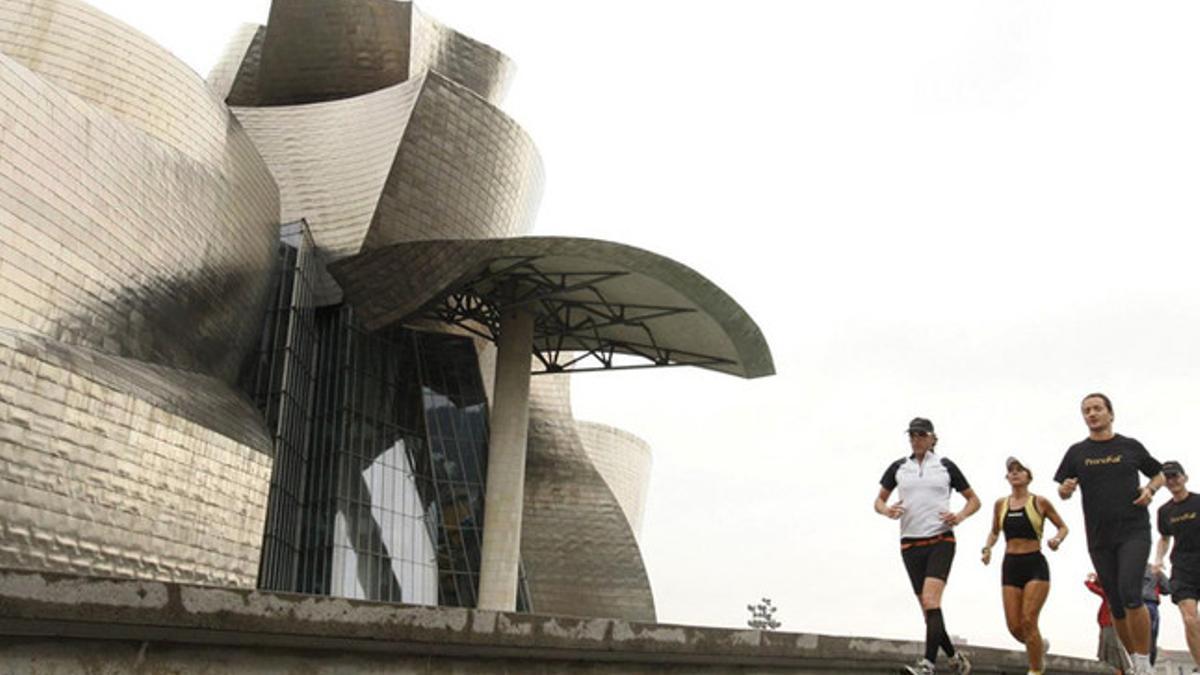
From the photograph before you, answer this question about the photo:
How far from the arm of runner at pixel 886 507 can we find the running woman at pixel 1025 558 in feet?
Result: 2.59

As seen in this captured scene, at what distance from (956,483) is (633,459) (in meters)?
28.7

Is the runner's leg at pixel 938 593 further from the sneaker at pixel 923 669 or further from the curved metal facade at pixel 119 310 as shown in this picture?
the curved metal facade at pixel 119 310

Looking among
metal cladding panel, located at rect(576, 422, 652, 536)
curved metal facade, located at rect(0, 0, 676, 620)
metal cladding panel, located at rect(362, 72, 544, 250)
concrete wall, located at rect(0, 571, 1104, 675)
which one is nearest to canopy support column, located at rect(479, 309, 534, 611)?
curved metal facade, located at rect(0, 0, 676, 620)

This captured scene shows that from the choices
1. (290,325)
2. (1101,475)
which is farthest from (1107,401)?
(290,325)

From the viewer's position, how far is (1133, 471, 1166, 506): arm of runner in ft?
21.4

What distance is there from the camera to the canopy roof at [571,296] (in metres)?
20.2

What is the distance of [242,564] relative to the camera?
1580 cm

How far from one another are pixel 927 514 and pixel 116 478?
35.8 feet

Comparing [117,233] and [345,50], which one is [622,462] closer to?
[345,50]

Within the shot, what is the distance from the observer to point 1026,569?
6867 millimetres

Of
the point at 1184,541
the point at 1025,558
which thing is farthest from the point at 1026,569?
the point at 1184,541

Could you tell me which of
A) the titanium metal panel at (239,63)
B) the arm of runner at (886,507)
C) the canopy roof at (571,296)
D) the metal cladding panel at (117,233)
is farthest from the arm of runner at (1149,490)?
the titanium metal panel at (239,63)

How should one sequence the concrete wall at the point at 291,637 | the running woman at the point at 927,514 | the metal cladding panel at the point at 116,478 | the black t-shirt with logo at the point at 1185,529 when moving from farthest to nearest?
1. the metal cladding panel at the point at 116,478
2. the black t-shirt with logo at the point at 1185,529
3. the running woman at the point at 927,514
4. the concrete wall at the point at 291,637

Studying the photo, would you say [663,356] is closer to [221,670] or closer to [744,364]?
[744,364]
